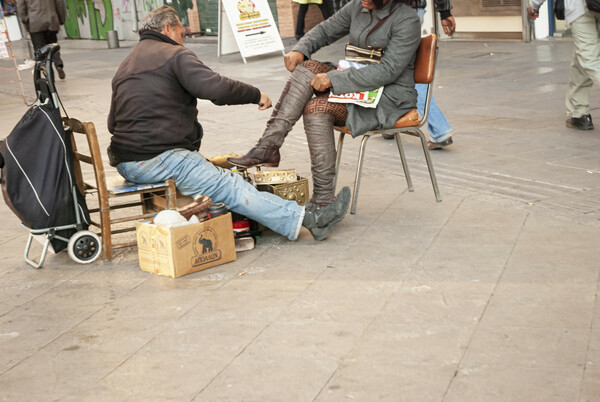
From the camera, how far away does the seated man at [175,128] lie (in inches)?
181

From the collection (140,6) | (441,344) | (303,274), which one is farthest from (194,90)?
(140,6)

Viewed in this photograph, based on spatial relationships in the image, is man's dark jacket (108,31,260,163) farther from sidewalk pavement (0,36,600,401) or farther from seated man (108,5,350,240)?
sidewalk pavement (0,36,600,401)

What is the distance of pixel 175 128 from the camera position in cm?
469

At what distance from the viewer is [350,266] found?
171 inches

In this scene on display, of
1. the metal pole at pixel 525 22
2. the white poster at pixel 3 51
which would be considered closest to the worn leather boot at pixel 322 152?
the white poster at pixel 3 51

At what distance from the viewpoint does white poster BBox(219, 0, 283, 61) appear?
1374 cm

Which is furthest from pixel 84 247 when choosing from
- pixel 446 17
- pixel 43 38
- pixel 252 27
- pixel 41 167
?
pixel 43 38

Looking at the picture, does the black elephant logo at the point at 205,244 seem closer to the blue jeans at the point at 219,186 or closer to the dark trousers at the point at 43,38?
the blue jeans at the point at 219,186

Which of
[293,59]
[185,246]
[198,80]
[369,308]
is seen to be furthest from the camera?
[293,59]

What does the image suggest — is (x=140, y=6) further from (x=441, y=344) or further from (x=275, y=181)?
(x=441, y=344)

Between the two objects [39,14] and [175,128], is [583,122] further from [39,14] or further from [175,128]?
[39,14]

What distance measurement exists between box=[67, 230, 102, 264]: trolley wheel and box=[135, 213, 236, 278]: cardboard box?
34 centimetres

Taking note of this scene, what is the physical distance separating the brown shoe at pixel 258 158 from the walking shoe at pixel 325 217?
0.46m

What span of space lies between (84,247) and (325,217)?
138 cm
